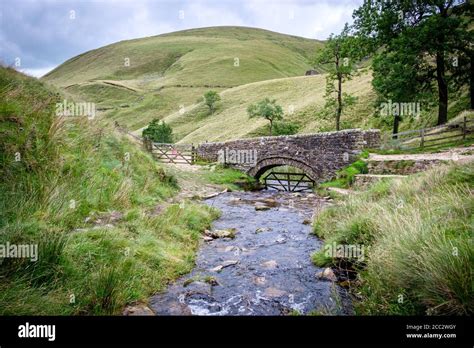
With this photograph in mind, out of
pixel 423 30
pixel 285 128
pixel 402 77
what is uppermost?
pixel 423 30

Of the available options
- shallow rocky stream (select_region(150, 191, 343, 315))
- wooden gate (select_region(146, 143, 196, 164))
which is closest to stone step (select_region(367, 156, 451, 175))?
shallow rocky stream (select_region(150, 191, 343, 315))

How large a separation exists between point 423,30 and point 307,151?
10033mm

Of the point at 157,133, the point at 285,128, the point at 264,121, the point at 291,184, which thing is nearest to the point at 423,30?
the point at 291,184

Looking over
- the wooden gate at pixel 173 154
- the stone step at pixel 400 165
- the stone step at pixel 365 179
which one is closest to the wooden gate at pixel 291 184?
the stone step at pixel 400 165

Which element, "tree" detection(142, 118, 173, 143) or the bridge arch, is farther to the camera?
"tree" detection(142, 118, 173, 143)

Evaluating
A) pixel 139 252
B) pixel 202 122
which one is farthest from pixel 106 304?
pixel 202 122

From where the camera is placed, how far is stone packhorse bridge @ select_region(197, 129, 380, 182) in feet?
56.7

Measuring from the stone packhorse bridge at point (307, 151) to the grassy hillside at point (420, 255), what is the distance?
33.5 ft

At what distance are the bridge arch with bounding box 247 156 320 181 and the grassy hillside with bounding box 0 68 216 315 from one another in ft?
35.0

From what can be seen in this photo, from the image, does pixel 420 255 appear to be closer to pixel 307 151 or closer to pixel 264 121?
pixel 307 151

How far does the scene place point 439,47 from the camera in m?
19.2

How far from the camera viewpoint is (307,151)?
19.0m

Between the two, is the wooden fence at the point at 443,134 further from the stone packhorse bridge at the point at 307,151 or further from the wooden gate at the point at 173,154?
the wooden gate at the point at 173,154

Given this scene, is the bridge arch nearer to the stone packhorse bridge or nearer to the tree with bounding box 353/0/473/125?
the stone packhorse bridge
